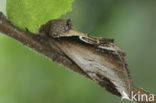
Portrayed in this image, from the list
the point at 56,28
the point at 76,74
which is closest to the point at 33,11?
the point at 56,28

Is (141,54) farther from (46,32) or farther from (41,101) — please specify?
(46,32)

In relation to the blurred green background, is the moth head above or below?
below

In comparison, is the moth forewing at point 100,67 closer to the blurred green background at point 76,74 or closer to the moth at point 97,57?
the moth at point 97,57

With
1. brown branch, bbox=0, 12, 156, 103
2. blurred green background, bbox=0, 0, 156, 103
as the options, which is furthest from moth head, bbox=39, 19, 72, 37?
blurred green background, bbox=0, 0, 156, 103

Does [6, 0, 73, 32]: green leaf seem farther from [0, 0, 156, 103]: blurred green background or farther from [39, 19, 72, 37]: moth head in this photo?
[0, 0, 156, 103]: blurred green background

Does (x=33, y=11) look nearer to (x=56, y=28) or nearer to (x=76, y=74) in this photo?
(x=56, y=28)

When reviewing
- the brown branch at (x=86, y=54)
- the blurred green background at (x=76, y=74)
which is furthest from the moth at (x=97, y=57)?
the blurred green background at (x=76, y=74)
